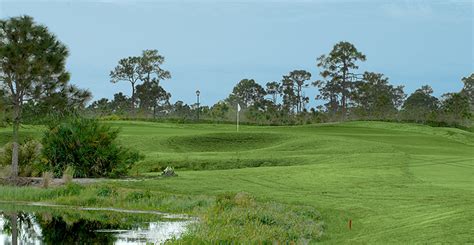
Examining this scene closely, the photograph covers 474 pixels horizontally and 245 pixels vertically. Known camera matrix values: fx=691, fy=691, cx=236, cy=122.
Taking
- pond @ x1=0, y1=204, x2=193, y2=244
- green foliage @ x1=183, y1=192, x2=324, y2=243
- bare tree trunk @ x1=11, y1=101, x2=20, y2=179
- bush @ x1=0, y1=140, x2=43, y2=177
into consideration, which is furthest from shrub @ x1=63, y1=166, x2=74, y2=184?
green foliage @ x1=183, y1=192, x2=324, y2=243

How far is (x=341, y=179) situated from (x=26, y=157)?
51.7ft

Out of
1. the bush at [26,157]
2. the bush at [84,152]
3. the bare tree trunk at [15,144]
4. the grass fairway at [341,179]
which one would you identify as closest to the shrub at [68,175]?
the bush at [84,152]

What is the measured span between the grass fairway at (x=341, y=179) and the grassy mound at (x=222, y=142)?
0.25 ft

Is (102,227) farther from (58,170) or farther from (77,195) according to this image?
(58,170)

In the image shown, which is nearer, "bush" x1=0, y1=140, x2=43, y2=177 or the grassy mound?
"bush" x1=0, y1=140, x2=43, y2=177

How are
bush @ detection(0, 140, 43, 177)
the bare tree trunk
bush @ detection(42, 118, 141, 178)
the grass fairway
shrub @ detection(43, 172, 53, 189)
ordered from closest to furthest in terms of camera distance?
the grass fairway < shrub @ detection(43, 172, 53, 189) < the bare tree trunk < bush @ detection(42, 118, 141, 178) < bush @ detection(0, 140, 43, 177)

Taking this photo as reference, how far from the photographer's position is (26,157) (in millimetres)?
34094

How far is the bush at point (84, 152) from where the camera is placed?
3238cm

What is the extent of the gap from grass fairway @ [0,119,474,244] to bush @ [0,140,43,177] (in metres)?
4.90

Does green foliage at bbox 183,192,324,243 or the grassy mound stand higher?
the grassy mound

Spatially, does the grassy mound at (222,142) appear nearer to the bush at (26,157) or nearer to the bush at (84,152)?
the bush at (26,157)

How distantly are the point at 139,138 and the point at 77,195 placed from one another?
82.5 feet

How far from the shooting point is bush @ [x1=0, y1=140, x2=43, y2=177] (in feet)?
108

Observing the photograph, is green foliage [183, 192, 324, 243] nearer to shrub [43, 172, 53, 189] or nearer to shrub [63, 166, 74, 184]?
shrub [63, 166, 74, 184]
